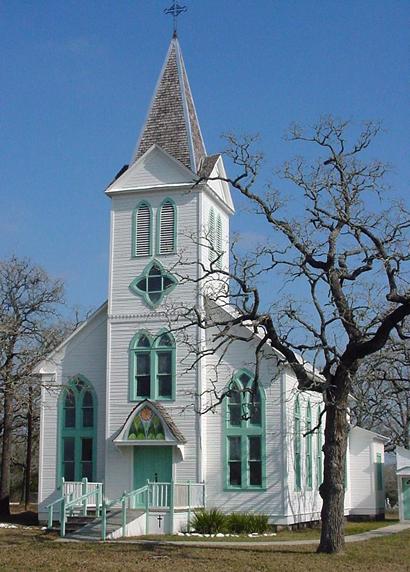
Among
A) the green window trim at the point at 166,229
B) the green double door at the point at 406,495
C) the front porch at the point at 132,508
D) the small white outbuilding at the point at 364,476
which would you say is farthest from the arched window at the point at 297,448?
the small white outbuilding at the point at 364,476

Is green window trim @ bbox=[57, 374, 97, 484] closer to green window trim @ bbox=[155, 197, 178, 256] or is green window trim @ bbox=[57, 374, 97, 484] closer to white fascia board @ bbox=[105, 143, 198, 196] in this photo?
green window trim @ bbox=[155, 197, 178, 256]

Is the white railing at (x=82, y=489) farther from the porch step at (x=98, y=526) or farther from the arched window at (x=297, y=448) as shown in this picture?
the arched window at (x=297, y=448)

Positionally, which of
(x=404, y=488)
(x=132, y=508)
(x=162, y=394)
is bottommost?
(x=132, y=508)

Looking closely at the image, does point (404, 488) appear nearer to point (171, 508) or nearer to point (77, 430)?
point (171, 508)

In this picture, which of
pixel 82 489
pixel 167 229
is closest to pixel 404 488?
pixel 82 489

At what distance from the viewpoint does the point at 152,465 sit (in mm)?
30938

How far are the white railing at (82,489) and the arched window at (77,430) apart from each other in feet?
3.70

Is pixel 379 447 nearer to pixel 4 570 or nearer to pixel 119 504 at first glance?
pixel 119 504

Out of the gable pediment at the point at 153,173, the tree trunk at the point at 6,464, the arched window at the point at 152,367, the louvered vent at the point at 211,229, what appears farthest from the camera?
the tree trunk at the point at 6,464

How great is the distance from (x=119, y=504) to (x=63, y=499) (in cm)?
284

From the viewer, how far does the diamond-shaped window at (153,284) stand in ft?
106

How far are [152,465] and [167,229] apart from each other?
8.45m

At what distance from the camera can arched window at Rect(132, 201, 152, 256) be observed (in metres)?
32.9

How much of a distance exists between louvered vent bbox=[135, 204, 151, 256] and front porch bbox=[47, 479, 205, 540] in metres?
8.48
